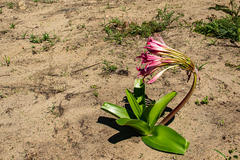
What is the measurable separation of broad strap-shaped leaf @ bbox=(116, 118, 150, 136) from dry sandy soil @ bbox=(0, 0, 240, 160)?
0.73 feet

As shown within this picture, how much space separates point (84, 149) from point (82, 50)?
2173mm

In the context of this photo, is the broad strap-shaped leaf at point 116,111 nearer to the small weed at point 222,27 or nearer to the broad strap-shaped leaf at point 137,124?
the broad strap-shaped leaf at point 137,124

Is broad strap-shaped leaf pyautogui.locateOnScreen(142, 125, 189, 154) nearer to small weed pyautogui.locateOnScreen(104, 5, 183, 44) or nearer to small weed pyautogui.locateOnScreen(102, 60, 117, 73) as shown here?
small weed pyautogui.locateOnScreen(102, 60, 117, 73)

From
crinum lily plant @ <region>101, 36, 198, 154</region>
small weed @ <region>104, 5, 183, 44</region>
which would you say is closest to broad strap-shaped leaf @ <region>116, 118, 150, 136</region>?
crinum lily plant @ <region>101, 36, 198, 154</region>

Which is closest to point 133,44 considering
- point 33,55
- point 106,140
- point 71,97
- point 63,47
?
point 63,47

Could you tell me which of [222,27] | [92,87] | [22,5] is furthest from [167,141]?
[22,5]

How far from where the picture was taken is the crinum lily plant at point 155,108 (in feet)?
5.94

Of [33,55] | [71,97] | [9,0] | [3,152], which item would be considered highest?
[9,0]

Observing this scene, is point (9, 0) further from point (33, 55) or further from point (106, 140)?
point (106, 140)

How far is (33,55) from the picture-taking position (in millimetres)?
3900

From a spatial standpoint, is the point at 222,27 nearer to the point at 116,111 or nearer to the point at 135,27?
the point at 135,27

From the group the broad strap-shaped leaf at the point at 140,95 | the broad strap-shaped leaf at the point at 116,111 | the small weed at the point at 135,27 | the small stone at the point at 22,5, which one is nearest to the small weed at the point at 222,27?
the small weed at the point at 135,27

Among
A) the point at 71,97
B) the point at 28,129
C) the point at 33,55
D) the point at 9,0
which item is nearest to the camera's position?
the point at 28,129

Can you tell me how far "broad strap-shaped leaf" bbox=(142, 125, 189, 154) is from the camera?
6.63ft
